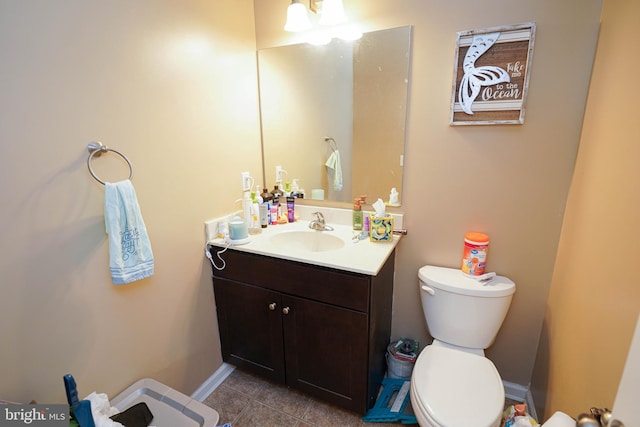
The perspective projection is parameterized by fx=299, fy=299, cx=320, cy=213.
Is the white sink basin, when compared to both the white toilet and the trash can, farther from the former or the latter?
the trash can

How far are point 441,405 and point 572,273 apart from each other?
0.74 m

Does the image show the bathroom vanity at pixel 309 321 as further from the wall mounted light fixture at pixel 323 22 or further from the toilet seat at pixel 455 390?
the wall mounted light fixture at pixel 323 22

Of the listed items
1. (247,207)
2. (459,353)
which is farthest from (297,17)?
(459,353)

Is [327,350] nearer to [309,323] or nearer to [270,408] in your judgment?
[309,323]

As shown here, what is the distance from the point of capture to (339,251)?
4.78 feet

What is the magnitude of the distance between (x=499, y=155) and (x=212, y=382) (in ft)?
6.40

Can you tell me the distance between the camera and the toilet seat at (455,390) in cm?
106

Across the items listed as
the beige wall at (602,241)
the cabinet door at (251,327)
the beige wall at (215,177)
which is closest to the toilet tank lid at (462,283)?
the beige wall at (215,177)

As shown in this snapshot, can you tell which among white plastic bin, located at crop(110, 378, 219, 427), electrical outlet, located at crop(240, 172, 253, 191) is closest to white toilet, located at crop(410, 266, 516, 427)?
white plastic bin, located at crop(110, 378, 219, 427)

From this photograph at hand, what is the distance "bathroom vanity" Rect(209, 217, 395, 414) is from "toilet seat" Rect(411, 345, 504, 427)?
0.26 meters

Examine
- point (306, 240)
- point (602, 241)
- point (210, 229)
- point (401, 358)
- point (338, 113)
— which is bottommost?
point (401, 358)

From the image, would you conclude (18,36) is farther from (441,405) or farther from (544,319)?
(544,319)

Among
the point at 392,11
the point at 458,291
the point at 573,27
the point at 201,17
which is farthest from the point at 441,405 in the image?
the point at 201,17

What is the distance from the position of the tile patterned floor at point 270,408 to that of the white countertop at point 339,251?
0.81 metres
